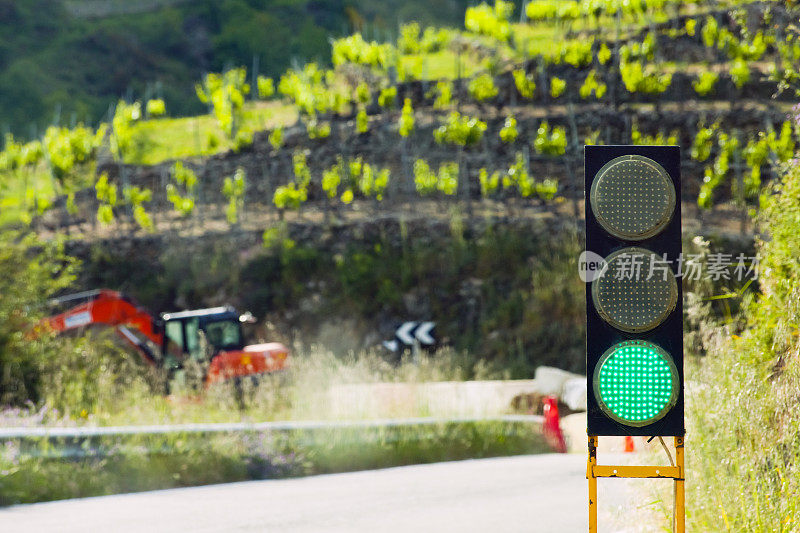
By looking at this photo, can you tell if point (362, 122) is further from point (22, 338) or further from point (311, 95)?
point (22, 338)

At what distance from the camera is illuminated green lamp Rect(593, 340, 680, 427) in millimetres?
5031

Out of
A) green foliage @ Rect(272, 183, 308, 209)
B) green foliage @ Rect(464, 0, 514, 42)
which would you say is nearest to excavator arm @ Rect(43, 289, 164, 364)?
green foliage @ Rect(272, 183, 308, 209)

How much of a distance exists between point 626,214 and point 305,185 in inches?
1121

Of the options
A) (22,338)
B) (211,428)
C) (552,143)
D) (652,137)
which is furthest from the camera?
(652,137)

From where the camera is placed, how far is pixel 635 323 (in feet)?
16.5

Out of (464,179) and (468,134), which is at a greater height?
(468,134)

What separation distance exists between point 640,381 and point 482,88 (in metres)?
30.7

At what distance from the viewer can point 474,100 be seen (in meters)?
37.0

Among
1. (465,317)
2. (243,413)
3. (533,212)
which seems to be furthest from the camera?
(533,212)

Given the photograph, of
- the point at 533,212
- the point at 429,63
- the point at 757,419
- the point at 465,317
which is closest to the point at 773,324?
the point at 757,419

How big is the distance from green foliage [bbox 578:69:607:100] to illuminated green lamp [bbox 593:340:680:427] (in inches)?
1175

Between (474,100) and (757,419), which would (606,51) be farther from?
(757,419)

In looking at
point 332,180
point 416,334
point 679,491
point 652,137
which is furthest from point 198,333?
point 652,137

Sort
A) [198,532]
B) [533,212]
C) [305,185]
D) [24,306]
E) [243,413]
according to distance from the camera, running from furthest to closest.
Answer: [305,185] < [533,212] < [24,306] < [243,413] < [198,532]
